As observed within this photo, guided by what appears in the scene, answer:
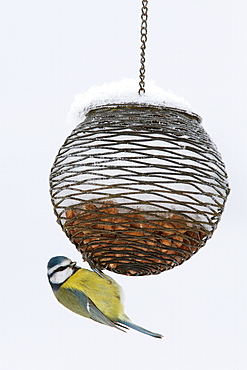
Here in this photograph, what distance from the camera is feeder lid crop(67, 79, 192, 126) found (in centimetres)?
A: 105

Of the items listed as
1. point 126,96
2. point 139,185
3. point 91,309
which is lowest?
point 91,309

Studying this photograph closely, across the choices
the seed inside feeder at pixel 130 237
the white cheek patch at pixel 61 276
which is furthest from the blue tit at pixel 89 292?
the seed inside feeder at pixel 130 237

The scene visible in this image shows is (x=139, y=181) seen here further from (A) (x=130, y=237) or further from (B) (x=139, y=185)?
(A) (x=130, y=237)

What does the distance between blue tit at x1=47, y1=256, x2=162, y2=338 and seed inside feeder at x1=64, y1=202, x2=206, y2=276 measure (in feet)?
0.63

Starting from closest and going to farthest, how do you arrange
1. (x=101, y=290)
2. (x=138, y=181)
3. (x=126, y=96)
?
(x=138, y=181), (x=126, y=96), (x=101, y=290)

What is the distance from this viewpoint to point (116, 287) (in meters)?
1.31

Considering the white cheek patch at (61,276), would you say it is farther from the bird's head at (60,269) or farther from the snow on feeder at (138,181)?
the snow on feeder at (138,181)

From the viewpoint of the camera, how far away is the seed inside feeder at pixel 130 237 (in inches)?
38.0

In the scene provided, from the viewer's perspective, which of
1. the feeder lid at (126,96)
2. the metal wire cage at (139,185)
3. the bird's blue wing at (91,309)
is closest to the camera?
the metal wire cage at (139,185)

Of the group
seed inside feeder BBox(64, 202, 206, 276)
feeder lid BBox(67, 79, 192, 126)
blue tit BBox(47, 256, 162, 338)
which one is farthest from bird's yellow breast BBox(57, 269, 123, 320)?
feeder lid BBox(67, 79, 192, 126)

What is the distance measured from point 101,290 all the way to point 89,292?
0.12ft

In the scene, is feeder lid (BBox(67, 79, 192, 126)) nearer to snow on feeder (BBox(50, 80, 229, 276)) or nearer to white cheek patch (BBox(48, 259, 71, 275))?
snow on feeder (BBox(50, 80, 229, 276))

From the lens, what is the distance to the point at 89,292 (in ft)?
4.40

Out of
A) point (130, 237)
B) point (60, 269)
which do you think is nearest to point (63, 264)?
point (60, 269)
